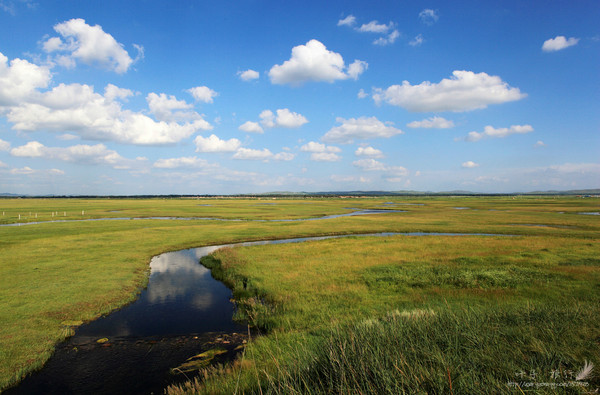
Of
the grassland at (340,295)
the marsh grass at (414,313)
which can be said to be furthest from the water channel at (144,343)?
the marsh grass at (414,313)

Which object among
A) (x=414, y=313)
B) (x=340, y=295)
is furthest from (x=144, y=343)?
(x=414, y=313)

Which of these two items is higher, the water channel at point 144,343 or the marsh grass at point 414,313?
the marsh grass at point 414,313

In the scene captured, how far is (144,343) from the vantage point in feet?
41.7

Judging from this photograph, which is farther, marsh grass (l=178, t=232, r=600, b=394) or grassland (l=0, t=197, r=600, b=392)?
grassland (l=0, t=197, r=600, b=392)

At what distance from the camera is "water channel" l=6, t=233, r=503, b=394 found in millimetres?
9883

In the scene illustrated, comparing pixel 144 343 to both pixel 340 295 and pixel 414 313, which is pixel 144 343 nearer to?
pixel 340 295

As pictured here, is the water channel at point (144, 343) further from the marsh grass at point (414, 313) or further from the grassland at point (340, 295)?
the marsh grass at point (414, 313)

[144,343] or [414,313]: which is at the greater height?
[414,313]

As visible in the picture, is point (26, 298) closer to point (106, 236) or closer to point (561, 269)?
point (106, 236)

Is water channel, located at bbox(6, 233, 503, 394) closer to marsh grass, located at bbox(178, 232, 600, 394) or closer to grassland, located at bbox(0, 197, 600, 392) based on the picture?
grassland, located at bbox(0, 197, 600, 392)

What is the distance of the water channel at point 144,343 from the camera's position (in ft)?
32.4

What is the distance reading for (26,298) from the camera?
52.2 ft

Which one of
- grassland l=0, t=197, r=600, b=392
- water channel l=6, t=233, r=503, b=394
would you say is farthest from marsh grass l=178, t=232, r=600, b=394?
water channel l=6, t=233, r=503, b=394

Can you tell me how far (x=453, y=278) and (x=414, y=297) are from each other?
5.06 metres
